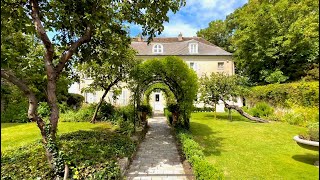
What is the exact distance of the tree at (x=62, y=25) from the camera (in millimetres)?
4820

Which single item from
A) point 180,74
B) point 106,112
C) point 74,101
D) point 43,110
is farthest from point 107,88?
point 74,101

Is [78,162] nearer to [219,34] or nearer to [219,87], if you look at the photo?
[219,87]

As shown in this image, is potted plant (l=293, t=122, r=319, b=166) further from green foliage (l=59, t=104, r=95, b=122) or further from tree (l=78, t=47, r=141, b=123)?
green foliage (l=59, t=104, r=95, b=122)

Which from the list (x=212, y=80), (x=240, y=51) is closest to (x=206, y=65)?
(x=240, y=51)

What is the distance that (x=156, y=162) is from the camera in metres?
7.11

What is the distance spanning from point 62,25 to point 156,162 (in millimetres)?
4765

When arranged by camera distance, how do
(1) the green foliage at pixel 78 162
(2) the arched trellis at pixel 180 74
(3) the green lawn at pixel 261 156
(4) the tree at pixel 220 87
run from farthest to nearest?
1. (4) the tree at pixel 220 87
2. (2) the arched trellis at pixel 180 74
3. (3) the green lawn at pixel 261 156
4. (1) the green foliage at pixel 78 162

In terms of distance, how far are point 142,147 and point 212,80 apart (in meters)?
9.02

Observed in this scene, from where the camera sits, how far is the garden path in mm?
5953

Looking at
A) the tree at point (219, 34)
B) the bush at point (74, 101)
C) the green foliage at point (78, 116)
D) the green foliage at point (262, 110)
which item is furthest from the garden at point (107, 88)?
the tree at point (219, 34)

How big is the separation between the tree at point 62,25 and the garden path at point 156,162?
2.07 m

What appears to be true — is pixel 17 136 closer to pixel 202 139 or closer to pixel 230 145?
pixel 202 139

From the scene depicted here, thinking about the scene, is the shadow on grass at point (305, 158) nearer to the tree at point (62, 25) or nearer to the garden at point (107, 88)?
the garden at point (107, 88)

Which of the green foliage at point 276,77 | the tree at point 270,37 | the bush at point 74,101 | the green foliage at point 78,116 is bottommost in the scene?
the green foliage at point 78,116
